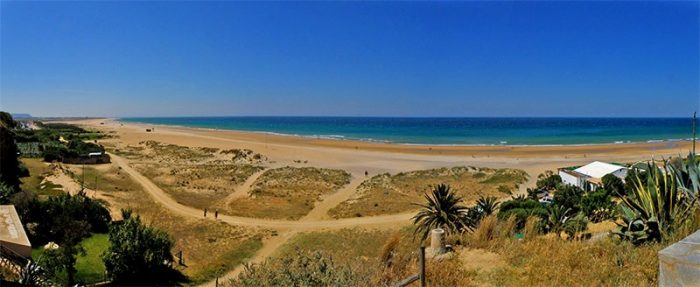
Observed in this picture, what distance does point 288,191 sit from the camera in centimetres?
3391

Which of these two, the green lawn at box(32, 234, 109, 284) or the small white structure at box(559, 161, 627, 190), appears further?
the small white structure at box(559, 161, 627, 190)

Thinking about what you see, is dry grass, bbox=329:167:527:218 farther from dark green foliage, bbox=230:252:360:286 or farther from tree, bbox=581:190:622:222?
dark green foliage, bbox=230:252:360:286

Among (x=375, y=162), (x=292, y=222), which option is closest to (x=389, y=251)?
(x=292, y=222)

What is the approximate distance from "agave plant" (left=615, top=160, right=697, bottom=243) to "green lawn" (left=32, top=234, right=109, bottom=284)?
15.7 meters

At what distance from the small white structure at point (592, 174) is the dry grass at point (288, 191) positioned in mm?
17210

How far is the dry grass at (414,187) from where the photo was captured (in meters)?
27.4

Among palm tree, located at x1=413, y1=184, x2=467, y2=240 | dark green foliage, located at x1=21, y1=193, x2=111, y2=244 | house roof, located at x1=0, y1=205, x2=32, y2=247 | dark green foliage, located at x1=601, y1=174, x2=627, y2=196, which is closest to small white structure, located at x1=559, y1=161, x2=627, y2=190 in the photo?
dark green foliage, located at x1=601, y1=174, x2=627, y2=196

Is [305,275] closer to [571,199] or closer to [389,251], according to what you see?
[389,251]

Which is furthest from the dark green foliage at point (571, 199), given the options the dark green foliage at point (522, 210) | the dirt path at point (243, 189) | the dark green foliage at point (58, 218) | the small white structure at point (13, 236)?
the dirt path at point (243, 189)

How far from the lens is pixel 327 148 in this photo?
68.5 m

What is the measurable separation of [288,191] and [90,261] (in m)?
18.8

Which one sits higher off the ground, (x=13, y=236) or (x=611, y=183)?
(x=611, y=183)

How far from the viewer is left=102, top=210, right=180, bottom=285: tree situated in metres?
14.3

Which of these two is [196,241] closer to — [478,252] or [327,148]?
[478,252]
